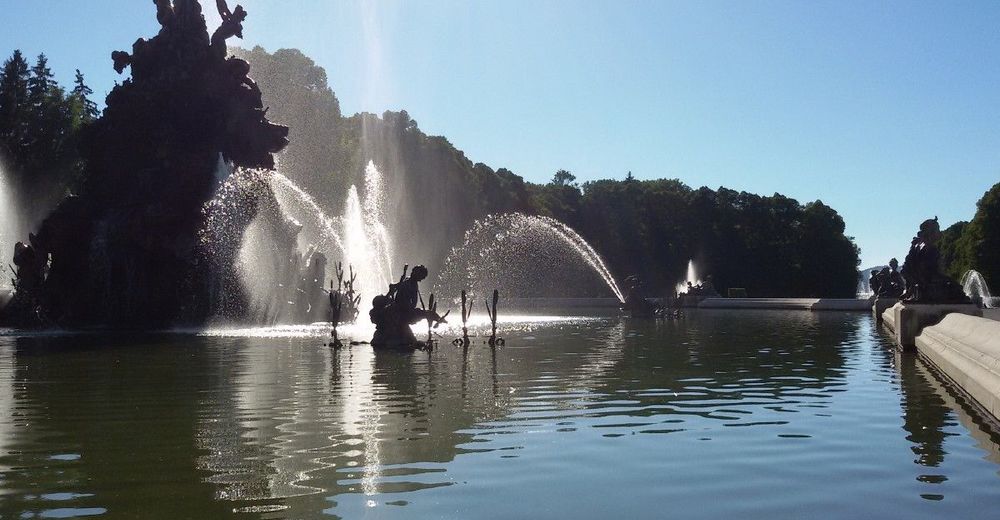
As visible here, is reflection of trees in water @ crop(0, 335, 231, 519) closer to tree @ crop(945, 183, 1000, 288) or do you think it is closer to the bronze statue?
the bronze statue

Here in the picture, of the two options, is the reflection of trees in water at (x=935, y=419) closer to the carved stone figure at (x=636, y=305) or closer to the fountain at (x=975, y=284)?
the carved stone figure at (x=636, y=305)

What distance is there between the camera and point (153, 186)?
142ft

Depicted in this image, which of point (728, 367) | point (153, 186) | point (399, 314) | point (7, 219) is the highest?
point (7, 219)

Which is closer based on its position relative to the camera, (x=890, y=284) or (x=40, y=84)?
(x=890, y=284)

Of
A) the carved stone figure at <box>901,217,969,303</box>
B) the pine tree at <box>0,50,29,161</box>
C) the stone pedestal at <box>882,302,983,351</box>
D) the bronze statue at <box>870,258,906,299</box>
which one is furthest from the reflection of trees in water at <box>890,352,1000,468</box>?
the pine tree at <box>0,50,29,161</box>

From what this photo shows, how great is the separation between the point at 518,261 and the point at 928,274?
6891cm

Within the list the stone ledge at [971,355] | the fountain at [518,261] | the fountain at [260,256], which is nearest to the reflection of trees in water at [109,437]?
the stone ledge at [971,355]

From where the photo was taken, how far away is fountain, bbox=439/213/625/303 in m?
88.6

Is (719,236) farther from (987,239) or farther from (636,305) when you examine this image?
(636,305)

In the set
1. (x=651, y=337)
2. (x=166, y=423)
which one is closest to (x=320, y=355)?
(x=166, y=423)

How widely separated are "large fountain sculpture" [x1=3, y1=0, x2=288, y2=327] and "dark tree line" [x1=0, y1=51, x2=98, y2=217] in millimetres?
30099

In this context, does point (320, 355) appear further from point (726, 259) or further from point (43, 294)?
point (726, 259)

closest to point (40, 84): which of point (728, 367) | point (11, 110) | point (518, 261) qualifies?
point (11, 110)

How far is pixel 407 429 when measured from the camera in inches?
497
